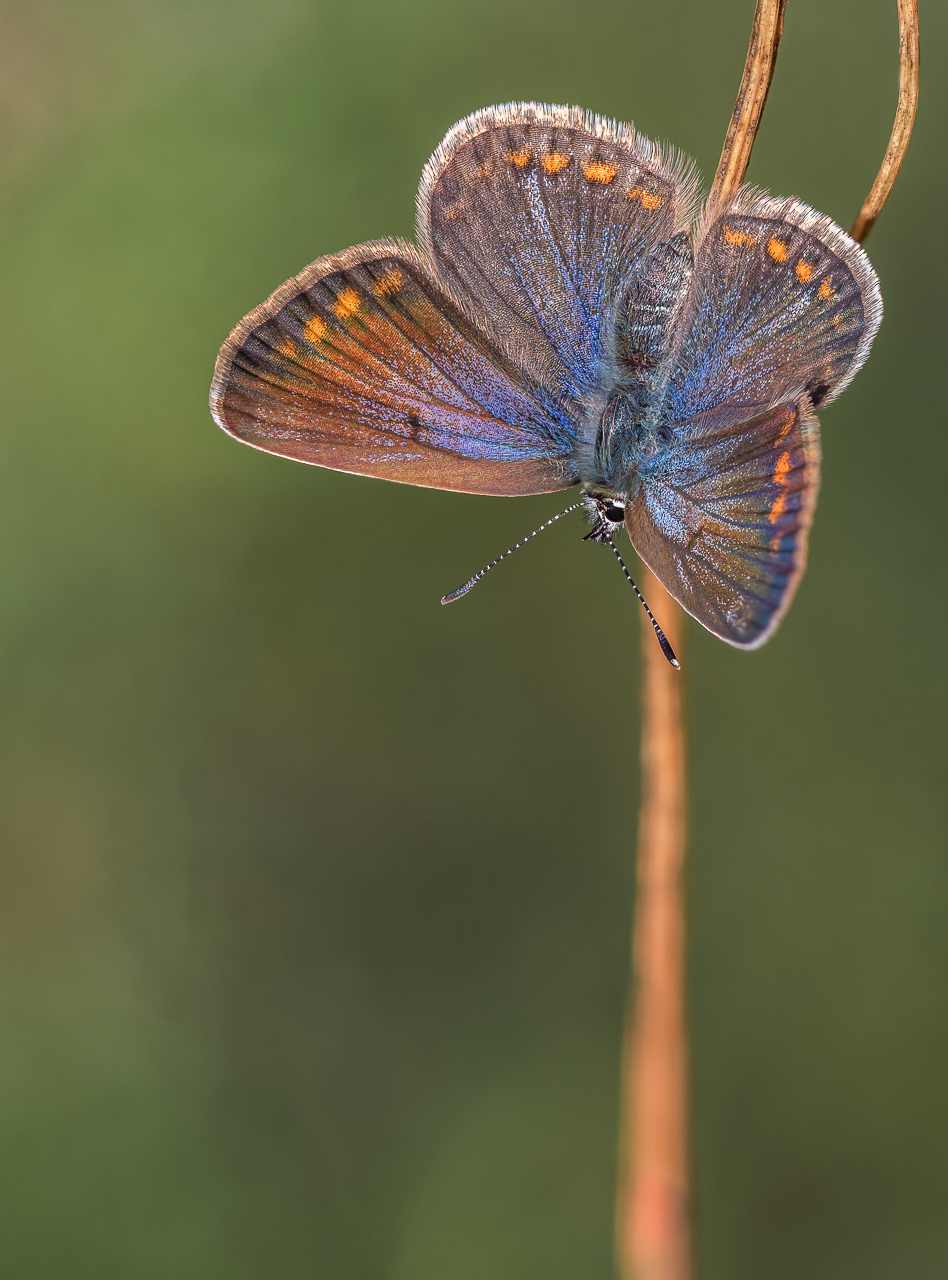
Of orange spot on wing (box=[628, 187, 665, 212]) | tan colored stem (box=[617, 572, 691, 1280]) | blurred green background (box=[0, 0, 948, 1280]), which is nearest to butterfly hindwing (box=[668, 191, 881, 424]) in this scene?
orange spot on wing (box=[628, 187, 665, 212])

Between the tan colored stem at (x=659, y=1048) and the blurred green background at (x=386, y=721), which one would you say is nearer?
the tan colored stem at (x=659, y=1048)

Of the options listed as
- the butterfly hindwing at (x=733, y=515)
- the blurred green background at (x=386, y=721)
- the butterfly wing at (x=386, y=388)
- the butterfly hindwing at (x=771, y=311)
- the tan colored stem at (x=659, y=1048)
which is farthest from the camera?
the blurred green background at (x=386, y=721)

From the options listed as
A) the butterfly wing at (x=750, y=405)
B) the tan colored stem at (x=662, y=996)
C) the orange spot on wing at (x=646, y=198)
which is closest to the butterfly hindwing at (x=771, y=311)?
the butterfly wing at (x=750, y=405)

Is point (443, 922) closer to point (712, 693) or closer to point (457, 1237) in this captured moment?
point (457, 1237)

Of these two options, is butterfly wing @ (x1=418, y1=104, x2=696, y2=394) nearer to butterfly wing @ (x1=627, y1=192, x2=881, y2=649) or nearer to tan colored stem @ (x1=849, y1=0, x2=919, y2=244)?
butterfly wing @ (x1=627, y1=192, x2=881, y2=649)

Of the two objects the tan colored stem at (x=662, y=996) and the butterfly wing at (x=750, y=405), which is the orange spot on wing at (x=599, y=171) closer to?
the butterfly wing at (x=750, y=405)

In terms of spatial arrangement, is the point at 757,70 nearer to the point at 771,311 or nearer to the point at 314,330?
the point at 771,311

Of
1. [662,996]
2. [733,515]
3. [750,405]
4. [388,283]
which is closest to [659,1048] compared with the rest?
[662,996]

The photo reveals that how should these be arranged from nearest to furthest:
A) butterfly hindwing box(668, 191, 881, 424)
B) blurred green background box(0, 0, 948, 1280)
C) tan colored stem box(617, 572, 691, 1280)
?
tan colored stem box(617, 572, 691, 1280) < butterfly hindwing box(668, 191, 881, 424) < blurred green background box(0, 0, 948, 1280)
